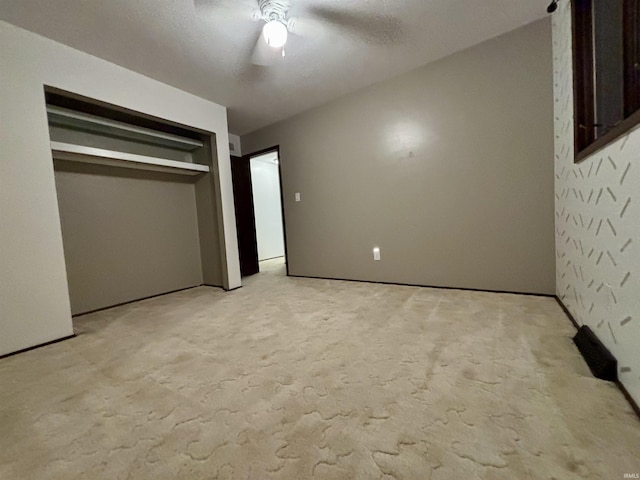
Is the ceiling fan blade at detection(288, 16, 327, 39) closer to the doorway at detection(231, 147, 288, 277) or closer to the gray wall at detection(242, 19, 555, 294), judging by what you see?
the gray wall at detection(242, 19, 555, 294)

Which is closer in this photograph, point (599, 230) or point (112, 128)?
point (599, 230)

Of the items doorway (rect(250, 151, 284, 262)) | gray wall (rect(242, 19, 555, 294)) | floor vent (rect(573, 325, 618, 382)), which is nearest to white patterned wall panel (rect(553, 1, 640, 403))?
floor vent (rect(573, 325, 618, 382))

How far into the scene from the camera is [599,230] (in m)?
1.32

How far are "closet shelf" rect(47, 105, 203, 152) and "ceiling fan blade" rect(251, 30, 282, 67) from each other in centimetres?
151

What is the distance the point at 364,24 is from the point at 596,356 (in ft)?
8.59

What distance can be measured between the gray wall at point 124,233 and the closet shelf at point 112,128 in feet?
1.29

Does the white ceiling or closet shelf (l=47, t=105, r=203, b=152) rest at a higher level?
the white ceiling

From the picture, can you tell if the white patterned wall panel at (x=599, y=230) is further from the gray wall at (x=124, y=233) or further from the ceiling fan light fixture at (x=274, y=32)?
the gray wall at (x=124, y=233)

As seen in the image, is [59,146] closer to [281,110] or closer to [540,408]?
[281,110]

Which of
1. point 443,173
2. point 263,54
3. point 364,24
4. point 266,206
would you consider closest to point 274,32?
point 263,54

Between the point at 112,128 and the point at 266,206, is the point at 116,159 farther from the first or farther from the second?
the point at 266,206

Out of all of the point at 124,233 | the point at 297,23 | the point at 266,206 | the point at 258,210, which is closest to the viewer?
the point at 297,23

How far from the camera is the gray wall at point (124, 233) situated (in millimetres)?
2635

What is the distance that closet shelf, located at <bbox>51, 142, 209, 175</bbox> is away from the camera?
2275 millimetres
